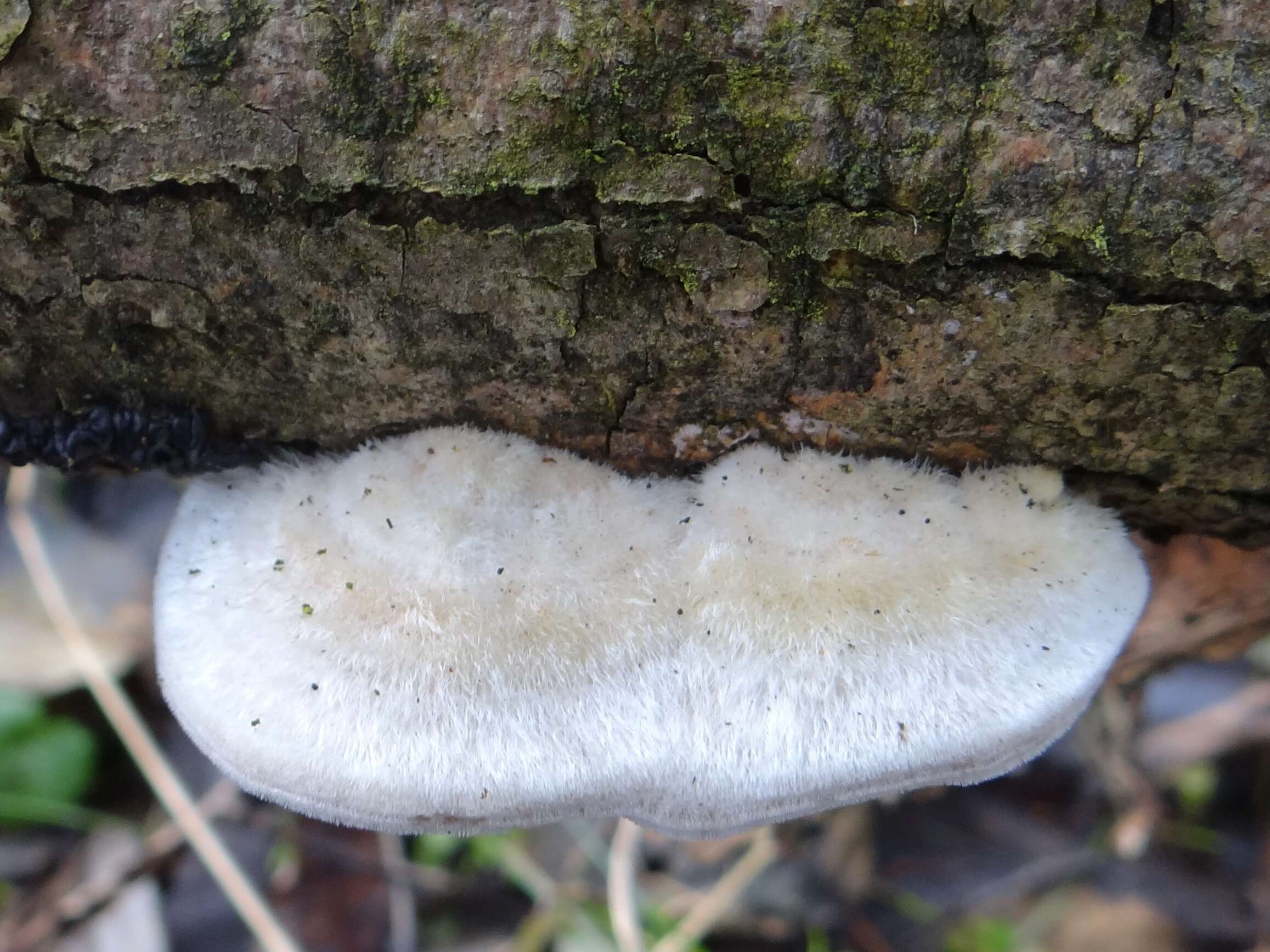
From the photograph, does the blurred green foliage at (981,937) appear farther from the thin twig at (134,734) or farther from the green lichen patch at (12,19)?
the green lichen patch at (12,19)

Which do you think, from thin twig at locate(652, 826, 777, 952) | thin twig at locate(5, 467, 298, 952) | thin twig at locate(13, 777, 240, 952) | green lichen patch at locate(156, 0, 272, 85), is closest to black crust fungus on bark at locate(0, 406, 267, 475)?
green lichen patch at locate(156, 0, 272, 85)

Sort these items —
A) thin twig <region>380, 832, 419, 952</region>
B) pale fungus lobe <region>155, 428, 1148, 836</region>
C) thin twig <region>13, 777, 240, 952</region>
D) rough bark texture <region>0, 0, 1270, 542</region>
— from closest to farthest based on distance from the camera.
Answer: rough bark texture <region>0, 0, 1270, 542</region> → pale fungus lobe <region>155, 428, 1148, 836</region> → thin twig <region>13, 777, 240, 952</region> → thin twig <region>380, 832, 419, 952</region>

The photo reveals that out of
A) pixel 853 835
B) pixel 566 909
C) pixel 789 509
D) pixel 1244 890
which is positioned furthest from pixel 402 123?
pixel 1244 890

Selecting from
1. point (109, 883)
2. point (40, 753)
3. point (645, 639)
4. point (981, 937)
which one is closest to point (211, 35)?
point (645, 639)

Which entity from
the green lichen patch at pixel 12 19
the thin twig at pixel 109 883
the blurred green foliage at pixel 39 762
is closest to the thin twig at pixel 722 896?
the thin twig at pixel 109 883

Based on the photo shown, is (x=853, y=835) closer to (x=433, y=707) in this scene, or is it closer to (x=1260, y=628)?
(x=1260, y=628)

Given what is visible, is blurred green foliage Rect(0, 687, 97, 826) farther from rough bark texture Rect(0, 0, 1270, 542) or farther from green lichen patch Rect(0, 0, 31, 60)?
green lichen patch Rect(0, 0, 31, 60)
